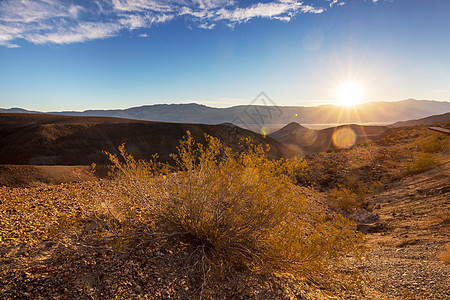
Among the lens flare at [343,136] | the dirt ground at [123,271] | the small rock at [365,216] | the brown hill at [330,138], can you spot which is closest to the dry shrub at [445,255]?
the dirt ground at [123,271]

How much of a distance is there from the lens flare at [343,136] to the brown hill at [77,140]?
Answer: 38.5 meters

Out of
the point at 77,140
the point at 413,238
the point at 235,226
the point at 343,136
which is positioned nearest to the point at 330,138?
the point at 343,136

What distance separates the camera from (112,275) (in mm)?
2719

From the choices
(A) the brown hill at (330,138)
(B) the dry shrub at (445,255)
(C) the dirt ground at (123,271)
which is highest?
(C) the dirt ground at (123,271)

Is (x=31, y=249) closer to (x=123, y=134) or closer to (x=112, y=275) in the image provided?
(x=112, y=275)

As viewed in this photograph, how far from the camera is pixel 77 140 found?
104 feet

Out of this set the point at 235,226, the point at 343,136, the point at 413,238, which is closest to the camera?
the point at 235,226

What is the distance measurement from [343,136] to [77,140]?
66.0 metres

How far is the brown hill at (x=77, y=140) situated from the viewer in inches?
1032

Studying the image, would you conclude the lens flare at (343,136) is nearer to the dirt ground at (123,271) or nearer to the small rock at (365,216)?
the small rock at (365,216)

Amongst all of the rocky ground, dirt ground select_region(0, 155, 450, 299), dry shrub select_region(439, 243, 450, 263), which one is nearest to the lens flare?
dry shrub select_region(439, 243, 450, 263)

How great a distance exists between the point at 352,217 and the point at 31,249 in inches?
390

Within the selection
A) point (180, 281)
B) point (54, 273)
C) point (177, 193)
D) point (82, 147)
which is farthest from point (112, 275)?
point (82, 147)

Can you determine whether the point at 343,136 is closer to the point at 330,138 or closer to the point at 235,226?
the point at 330,138
